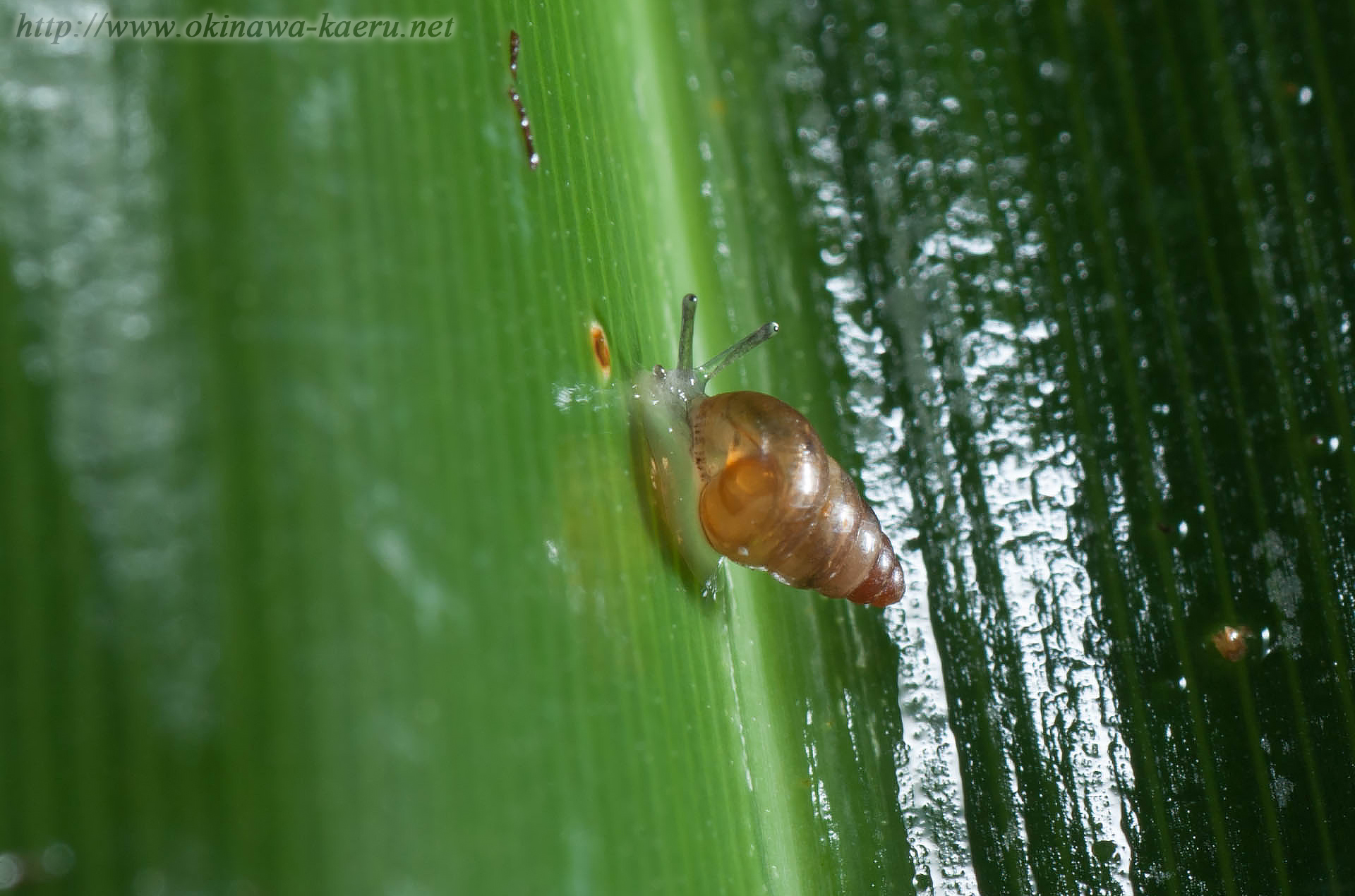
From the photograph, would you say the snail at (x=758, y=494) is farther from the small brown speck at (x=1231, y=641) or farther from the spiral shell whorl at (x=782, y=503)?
the small brown speck at (x=1231, y=641)

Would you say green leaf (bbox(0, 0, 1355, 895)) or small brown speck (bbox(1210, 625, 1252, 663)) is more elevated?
green leaf (bbox(0, 0, 1355, 895))

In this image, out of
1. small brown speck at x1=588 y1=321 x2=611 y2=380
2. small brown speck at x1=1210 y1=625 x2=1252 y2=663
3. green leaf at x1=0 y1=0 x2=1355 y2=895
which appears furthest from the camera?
small brown speck at x1=1210 y1=625 x2=1252 y2=663

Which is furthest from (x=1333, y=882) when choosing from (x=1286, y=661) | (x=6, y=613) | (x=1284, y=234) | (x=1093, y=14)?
(x=6, y=613)

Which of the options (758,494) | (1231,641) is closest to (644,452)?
(758,494)

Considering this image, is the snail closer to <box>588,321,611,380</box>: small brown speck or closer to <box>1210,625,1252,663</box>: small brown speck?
<box>588,321,611,380</box>: small brown speck

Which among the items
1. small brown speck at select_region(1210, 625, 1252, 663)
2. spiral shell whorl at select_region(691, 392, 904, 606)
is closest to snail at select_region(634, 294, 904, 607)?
spiral shell whorl at select_region(691, 392, 904, 606)

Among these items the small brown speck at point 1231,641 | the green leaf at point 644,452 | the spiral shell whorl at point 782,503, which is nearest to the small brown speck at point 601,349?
the green leaf at point 644,452

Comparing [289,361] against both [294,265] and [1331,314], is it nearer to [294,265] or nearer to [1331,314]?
[294,265]
